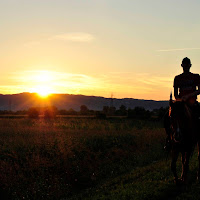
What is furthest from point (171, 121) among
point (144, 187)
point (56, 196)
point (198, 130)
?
point (56, 196)

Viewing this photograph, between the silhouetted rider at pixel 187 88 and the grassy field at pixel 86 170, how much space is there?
6.32 ft

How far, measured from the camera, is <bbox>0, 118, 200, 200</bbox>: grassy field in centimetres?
1009

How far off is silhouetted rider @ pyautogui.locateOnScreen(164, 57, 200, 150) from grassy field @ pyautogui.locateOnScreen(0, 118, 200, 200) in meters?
1.93

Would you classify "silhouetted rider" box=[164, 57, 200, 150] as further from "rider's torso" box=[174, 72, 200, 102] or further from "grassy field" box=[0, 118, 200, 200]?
"grassy field" box=[0, 118, 200, 200]

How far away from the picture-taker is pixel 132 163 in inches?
691

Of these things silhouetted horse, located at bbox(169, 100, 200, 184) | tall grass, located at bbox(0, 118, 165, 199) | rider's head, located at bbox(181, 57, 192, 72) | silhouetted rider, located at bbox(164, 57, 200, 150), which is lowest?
tall grass, located at bbox(0, 118, 165, 199)

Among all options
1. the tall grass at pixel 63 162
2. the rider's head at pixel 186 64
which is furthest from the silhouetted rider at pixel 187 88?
the tall grass at pixel 63 162

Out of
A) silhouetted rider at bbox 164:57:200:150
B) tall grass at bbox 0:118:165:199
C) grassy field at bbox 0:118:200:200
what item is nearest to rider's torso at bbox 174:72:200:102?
silhouetted rider at bbox 164:57:200:150

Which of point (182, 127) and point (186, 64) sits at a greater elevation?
point (186, 64)

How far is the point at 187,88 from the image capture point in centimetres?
932

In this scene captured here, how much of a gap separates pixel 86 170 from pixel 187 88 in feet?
28.0

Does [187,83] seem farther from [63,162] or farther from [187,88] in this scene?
[63,162]

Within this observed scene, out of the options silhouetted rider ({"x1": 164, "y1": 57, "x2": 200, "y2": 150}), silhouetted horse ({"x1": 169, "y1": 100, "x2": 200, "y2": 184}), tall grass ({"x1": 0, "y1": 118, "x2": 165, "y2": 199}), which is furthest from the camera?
tall grass ({"x1": 0, "y1": 118, "x2": 165, "y2": 199})

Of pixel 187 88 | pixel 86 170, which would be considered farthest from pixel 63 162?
pixel 187 88
